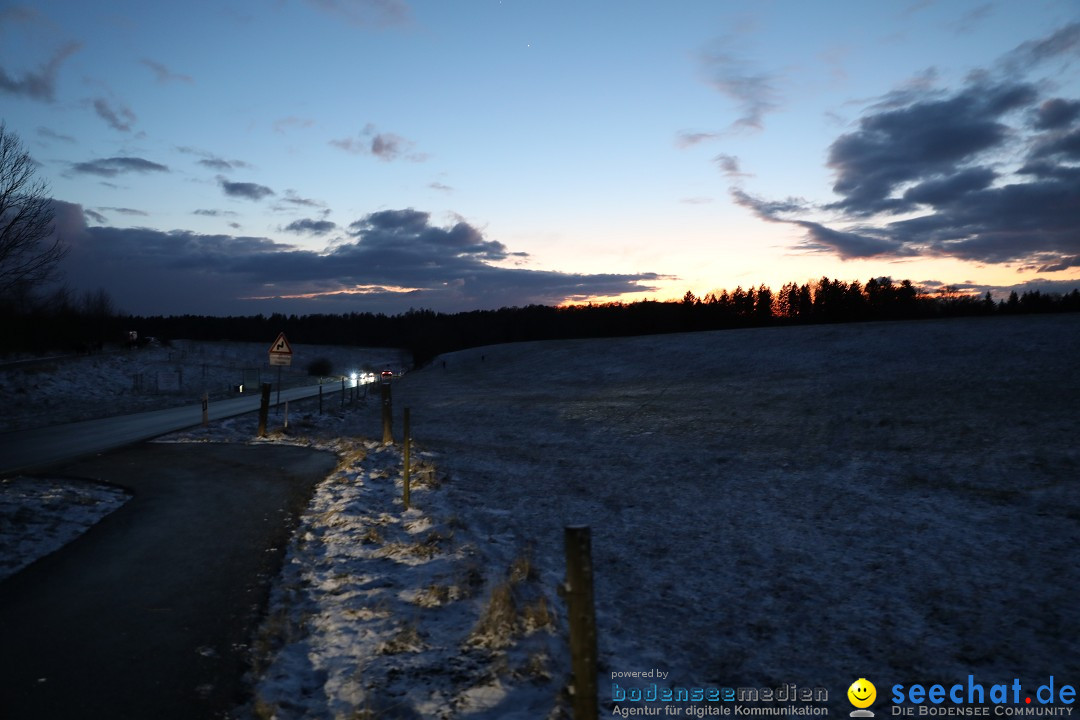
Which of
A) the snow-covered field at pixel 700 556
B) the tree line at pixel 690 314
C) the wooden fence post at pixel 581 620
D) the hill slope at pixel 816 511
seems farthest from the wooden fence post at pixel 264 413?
the tree line at pixel 690 314

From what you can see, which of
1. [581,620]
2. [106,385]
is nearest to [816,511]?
[581,620]

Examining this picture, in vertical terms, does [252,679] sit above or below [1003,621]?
above

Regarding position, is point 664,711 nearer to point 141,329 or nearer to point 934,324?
point 934,324

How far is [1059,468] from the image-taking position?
15.1 metres

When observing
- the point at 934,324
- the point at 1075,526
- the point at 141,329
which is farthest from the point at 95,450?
the point at 141,329

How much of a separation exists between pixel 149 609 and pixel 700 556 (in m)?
8.28

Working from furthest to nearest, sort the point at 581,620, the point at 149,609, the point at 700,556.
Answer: the point at 700,556
the point at 149,609
the point at 581,620

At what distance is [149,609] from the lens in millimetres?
6805

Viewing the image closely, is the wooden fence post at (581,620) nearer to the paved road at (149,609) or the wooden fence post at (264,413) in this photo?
the paved road at (149,609)

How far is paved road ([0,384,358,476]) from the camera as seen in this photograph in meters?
16.1

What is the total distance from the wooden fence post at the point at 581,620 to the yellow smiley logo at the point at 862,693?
3.59m

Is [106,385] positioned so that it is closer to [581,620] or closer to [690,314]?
[581,620]

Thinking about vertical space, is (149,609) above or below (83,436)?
above

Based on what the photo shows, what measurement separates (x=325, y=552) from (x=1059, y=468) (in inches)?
706
